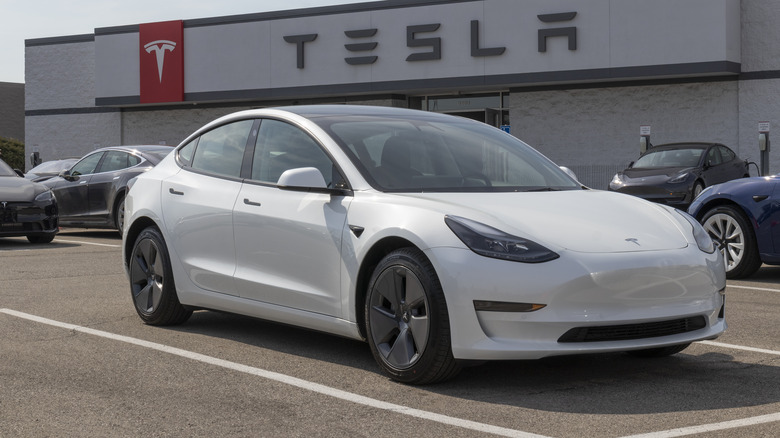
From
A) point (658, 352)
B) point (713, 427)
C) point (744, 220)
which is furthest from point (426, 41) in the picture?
point (713, 427)

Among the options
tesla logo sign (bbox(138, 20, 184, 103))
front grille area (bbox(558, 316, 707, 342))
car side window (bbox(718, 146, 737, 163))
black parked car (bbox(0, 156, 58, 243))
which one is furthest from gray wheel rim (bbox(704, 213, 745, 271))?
tesla logo sign (bbox(138, 20, 184, 103))

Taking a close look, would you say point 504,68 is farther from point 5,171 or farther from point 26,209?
point 26,209

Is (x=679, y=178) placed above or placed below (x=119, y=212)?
above

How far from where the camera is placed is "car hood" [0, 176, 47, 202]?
566 inches

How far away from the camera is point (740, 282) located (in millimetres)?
9914

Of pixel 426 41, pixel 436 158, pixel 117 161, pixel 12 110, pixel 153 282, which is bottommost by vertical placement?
pixel 153 282

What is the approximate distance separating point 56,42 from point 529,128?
20.7m

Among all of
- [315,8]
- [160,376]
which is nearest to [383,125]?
[160,376]

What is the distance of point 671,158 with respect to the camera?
21328mm

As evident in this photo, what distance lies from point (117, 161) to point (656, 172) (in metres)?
10.8

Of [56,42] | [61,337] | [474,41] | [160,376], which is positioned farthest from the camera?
[56,42]

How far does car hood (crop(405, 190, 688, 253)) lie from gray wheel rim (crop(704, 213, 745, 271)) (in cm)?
475

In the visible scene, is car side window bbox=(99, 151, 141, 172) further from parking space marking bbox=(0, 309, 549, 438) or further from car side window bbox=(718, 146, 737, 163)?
car side window bbox=(718, 146, 737, 163)

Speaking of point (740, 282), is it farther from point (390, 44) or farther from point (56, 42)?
point (56, 42)
